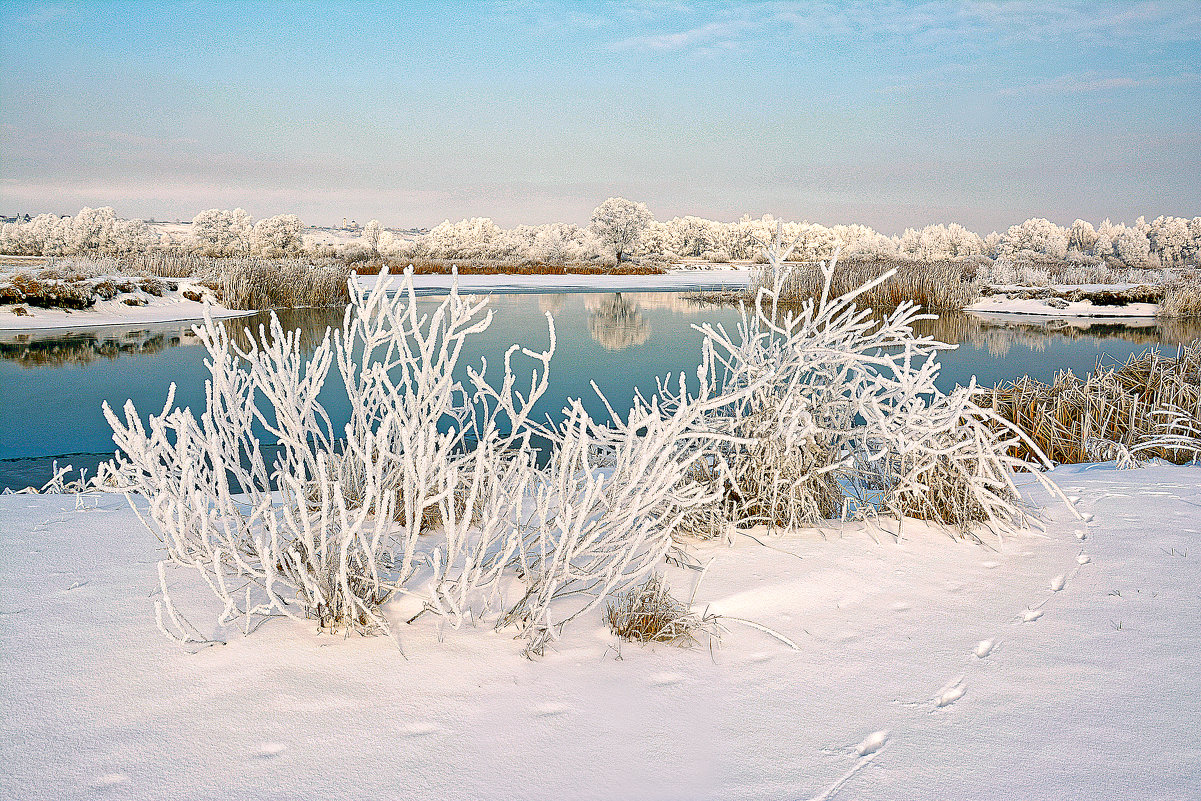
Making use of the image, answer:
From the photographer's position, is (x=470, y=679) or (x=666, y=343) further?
(x=666, y=343)

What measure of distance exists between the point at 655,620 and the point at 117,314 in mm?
15515

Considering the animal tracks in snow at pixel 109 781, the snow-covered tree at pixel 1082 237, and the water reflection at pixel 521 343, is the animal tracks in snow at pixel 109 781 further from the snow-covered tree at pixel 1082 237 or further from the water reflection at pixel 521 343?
the snow-covered tree at pixel 1082 237

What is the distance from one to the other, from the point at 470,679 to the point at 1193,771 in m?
1.53

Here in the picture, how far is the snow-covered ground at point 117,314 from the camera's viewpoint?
13250mm

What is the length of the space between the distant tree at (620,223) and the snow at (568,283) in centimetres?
1184

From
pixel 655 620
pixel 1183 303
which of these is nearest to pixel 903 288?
pixel 1183 303

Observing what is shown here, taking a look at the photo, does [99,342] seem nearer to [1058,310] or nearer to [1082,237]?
[1058,310]

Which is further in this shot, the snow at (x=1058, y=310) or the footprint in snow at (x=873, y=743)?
the snow at (x=1058, y=310)

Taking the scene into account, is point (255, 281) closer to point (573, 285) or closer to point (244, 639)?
point (573, 285)

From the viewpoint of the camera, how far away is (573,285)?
28938 mm

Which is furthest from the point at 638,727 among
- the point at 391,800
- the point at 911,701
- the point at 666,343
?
the point at 666,343

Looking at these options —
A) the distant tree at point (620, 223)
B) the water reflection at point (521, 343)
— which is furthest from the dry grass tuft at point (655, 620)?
the distant tree at point (620, 223)

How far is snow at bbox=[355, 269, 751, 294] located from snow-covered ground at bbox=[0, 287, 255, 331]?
8.40 meters

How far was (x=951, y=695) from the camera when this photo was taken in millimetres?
1849
